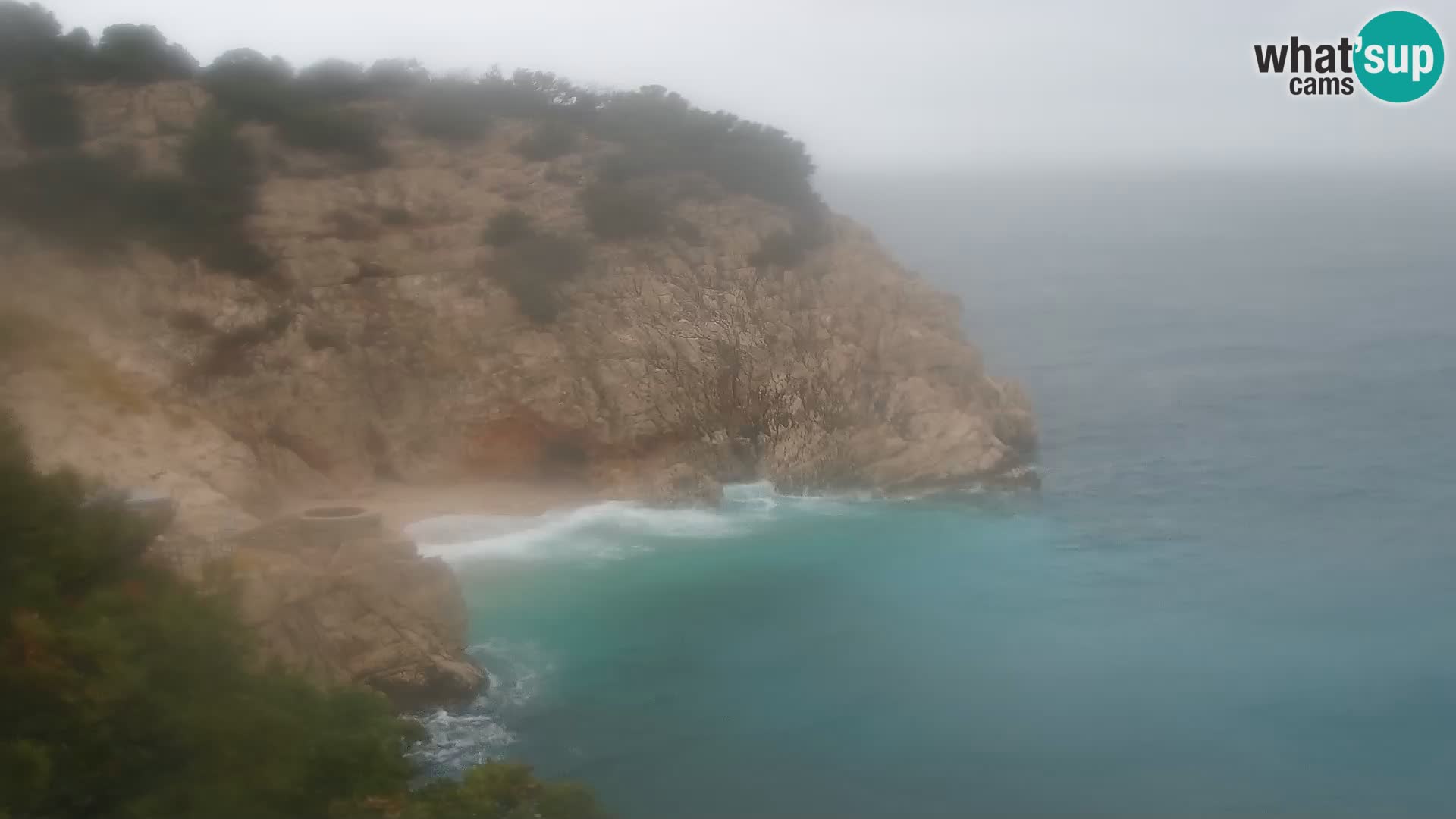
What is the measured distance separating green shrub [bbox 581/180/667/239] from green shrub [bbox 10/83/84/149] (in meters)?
9.12

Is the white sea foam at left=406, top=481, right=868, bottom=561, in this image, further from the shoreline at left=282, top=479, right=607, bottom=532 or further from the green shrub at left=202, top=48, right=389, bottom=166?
the green shrub at left=202, top=48, right=389, bottom=166

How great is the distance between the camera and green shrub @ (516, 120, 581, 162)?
22.7m

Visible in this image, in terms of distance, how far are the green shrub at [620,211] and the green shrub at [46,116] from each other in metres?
9.12

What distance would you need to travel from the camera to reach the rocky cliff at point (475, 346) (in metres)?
16.5

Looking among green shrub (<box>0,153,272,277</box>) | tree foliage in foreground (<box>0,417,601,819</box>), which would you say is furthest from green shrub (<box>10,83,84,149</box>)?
tree foliage in foreground (<box>0,417,601,819</box>)

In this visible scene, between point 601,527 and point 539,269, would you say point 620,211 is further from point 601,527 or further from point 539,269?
point 601,527

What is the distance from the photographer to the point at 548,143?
899 inches

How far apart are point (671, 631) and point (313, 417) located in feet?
28.0

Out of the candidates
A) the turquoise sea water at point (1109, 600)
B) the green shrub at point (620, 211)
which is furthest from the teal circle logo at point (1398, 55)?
the green shrub at point (620, 211)

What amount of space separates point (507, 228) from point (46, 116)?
7.99 metres

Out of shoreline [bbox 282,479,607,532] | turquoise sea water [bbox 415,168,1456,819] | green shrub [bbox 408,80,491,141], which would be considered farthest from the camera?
green shrub [bbox 408,80,491,141]

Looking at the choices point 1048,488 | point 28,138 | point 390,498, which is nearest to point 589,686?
point 390,498

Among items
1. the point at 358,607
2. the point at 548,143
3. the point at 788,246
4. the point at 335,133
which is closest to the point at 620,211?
the point at 548,143

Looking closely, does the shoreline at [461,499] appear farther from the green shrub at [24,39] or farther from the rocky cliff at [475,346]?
the green shrub at [24,39]
